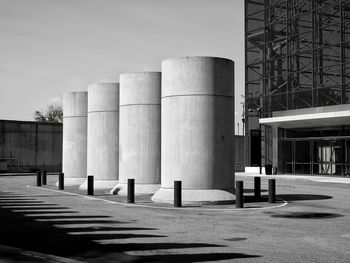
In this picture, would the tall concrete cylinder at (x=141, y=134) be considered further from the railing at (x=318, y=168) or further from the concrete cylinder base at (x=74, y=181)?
the railing at (x=318, y=168)

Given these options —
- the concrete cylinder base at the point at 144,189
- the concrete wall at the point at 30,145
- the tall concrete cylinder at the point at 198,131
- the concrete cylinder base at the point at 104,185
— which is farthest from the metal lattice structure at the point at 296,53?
the tall concrete cylinder at the point at 198,131

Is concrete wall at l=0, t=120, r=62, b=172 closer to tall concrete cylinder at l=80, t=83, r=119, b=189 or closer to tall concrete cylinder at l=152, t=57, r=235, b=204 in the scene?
tall concrete cylinder at l=80, t=83, r=119, b=189

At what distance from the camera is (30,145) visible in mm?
52594

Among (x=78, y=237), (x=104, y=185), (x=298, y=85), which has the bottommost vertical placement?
(x=78, y=237)

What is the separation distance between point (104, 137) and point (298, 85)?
2559 cm

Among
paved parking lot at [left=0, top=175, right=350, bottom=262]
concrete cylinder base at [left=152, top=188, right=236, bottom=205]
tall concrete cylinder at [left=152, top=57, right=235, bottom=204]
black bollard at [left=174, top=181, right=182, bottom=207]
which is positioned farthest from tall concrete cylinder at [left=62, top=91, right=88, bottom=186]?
black bollard at [left=174, top=181, right=182, bottom=207]

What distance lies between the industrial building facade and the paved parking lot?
23967 millimetres

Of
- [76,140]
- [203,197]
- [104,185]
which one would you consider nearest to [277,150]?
[76,140]

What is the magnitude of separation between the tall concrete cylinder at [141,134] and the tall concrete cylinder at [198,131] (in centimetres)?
332

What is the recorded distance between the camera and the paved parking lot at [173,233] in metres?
8.93

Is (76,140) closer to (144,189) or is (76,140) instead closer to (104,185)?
(104,185)

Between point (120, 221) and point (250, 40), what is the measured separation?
42.5m

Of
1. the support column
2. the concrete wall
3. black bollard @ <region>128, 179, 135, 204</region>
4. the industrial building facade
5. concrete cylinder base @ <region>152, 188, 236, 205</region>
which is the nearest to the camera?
concrete cylinder base @ <region>152, 188, 236, 205</region>

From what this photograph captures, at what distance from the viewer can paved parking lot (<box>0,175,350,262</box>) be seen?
8930 mm
